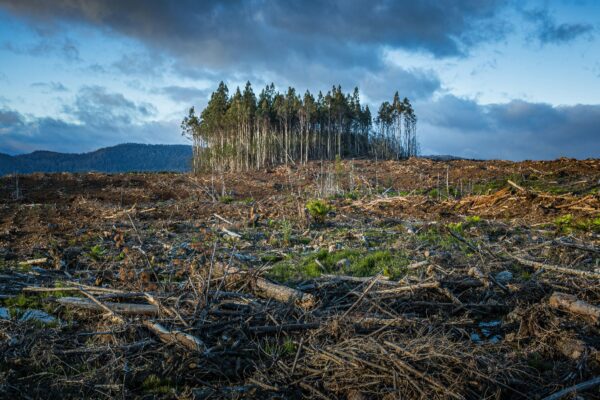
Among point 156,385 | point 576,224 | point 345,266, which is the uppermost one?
→ point 576,224

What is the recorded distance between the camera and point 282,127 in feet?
209

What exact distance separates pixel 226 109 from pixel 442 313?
60.6 meters

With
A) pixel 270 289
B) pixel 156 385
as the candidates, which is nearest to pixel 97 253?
pixel 270 289

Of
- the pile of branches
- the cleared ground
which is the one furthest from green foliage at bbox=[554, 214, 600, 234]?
the pile of branches

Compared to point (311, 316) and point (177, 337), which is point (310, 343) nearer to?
point (311, 316)

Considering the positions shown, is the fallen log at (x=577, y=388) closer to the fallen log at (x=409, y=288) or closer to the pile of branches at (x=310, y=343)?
the pile of branches at (x=310, y=343)

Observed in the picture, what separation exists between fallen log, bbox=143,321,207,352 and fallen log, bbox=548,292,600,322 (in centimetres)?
374

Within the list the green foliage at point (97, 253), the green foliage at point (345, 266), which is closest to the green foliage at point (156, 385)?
the green foliage at point (345, 266)

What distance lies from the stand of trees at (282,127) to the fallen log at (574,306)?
45560 mm

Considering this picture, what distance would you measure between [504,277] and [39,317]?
5928 mm

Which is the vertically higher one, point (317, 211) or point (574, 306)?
point (317, 211)

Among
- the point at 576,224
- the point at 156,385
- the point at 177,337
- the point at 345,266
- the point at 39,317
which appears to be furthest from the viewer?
the point at 576,224

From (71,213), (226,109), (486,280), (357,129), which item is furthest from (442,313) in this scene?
(357,129)

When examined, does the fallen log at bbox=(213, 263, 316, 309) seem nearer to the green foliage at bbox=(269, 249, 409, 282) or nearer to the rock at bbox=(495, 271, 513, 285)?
the green foliage at bbox=(269, 249, 409, 282)
